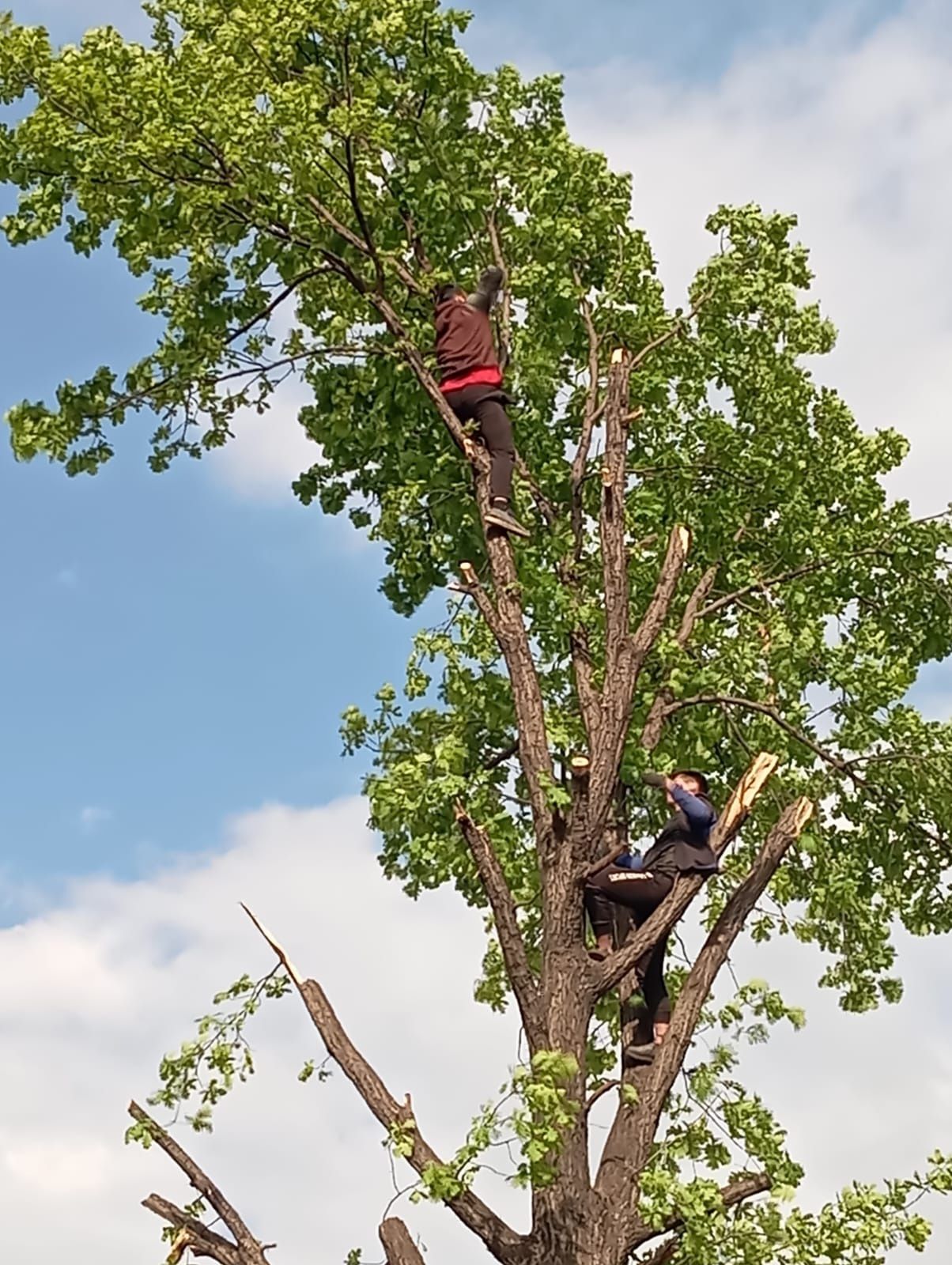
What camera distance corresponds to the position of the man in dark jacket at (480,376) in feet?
34.6

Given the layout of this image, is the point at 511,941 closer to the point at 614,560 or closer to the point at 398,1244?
the point at 398,1244

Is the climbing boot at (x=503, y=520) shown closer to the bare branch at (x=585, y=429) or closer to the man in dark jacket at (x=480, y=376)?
the man in dark jacket at (x=480, y=376)

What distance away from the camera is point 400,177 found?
480 inches

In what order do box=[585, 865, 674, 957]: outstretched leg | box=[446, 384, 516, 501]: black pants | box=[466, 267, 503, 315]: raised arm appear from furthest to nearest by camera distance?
box=[466, 267, 503, 315]: raised arm < box=[446, 384, 516, 501]: black pants < box=[585, 865, 674, 957]: outstretched leg

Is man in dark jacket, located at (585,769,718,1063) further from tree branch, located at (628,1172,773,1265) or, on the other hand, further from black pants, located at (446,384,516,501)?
black pants, located at (446,384,516,501)

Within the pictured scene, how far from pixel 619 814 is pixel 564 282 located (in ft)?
14.9

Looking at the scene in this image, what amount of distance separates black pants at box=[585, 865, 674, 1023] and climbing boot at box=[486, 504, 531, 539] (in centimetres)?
241

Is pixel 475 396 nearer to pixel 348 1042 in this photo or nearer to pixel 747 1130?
pixel 348 1042

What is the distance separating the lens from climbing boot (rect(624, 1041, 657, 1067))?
363 inches

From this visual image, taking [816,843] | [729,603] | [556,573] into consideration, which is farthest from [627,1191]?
[729,603]

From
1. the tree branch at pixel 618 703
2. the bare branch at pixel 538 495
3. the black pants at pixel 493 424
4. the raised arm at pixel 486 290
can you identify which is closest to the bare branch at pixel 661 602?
the tree branch at pixel 618 703

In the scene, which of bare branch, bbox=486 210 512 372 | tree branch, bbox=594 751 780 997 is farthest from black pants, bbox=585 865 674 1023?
bare branch, bbox=486 210 512 372

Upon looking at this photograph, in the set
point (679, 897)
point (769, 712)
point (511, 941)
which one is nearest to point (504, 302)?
point (769, 712)

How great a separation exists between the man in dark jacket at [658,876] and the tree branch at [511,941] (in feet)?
2.14
